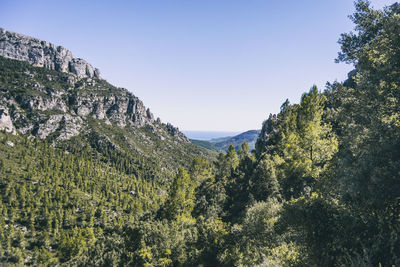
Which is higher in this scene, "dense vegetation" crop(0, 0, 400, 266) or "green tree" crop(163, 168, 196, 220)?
"dense vegetation" crop(0, 0, 400, 266)

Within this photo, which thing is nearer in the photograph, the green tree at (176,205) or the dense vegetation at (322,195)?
the dense vegetation at (322,195)

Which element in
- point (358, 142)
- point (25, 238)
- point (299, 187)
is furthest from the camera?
point (25, 238)

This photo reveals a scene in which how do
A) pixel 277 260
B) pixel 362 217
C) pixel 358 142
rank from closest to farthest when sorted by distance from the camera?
1. pixel 362 217
2. pixel 358 142
3. pixel 277 260

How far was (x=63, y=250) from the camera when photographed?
355ft

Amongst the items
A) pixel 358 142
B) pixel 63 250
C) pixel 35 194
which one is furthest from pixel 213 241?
pixel 35 194

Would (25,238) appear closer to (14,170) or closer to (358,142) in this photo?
(14,170)

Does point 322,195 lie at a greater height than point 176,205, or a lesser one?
greater

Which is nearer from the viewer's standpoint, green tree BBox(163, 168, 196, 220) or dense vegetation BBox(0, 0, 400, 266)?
dense vegetation BBox(0, 0, 400, 266)

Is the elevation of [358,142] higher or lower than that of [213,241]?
higher

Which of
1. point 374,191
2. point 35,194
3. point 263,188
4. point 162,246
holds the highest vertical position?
point 374,191

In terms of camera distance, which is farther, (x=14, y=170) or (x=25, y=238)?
(x=14, y=170)

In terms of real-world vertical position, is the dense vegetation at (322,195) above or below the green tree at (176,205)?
above

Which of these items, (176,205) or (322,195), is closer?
(322,195)

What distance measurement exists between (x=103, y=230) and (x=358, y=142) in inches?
6647
